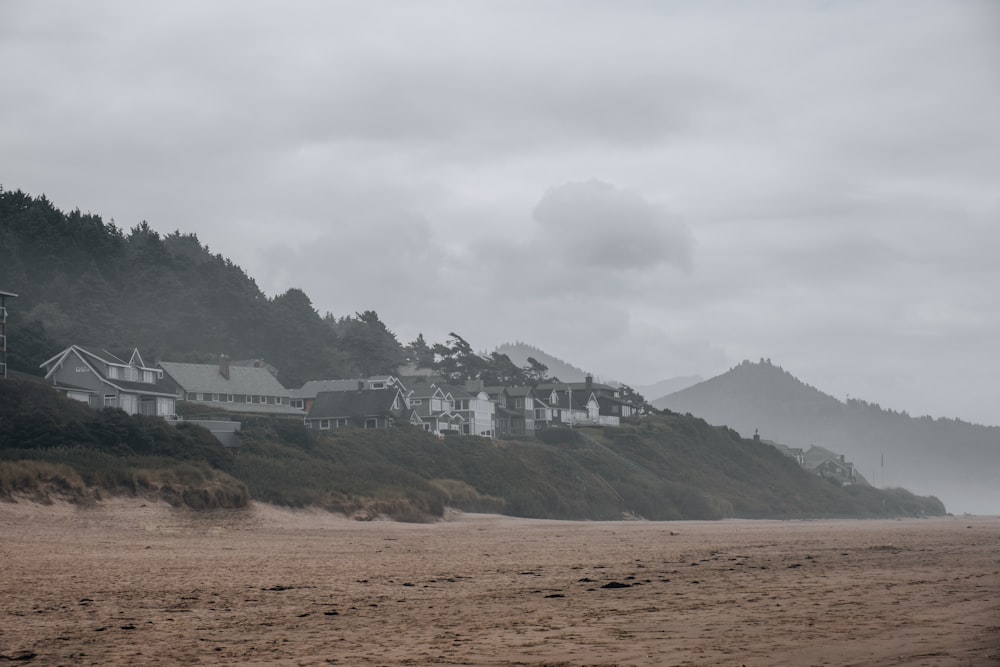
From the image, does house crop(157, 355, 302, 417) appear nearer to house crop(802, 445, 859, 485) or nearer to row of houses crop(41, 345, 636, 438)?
row of houses crop(41, 345, 636, 438)

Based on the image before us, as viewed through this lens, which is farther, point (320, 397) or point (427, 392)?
point (427, 392)

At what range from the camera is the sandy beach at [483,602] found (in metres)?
11.4

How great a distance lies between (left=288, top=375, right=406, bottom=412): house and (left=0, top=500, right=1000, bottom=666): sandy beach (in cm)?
6205

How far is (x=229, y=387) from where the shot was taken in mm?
82562

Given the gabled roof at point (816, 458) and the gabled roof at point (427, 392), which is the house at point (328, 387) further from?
the gabled roof at point (816, 458)

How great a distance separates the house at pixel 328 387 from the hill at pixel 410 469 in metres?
17.5

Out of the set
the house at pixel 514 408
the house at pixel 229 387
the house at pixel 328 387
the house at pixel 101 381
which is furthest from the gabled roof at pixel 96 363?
the house at pixel 514 408

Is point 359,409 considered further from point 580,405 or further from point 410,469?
point 580,405

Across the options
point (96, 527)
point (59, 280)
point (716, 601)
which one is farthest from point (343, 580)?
point (59, 280)

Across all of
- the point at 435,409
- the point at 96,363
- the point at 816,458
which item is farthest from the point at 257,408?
the point at 816,458

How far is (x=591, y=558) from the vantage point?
998 inches

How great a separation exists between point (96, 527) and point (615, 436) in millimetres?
67583

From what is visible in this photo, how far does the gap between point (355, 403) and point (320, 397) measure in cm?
458

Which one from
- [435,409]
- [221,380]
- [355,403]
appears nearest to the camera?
[221,380]
